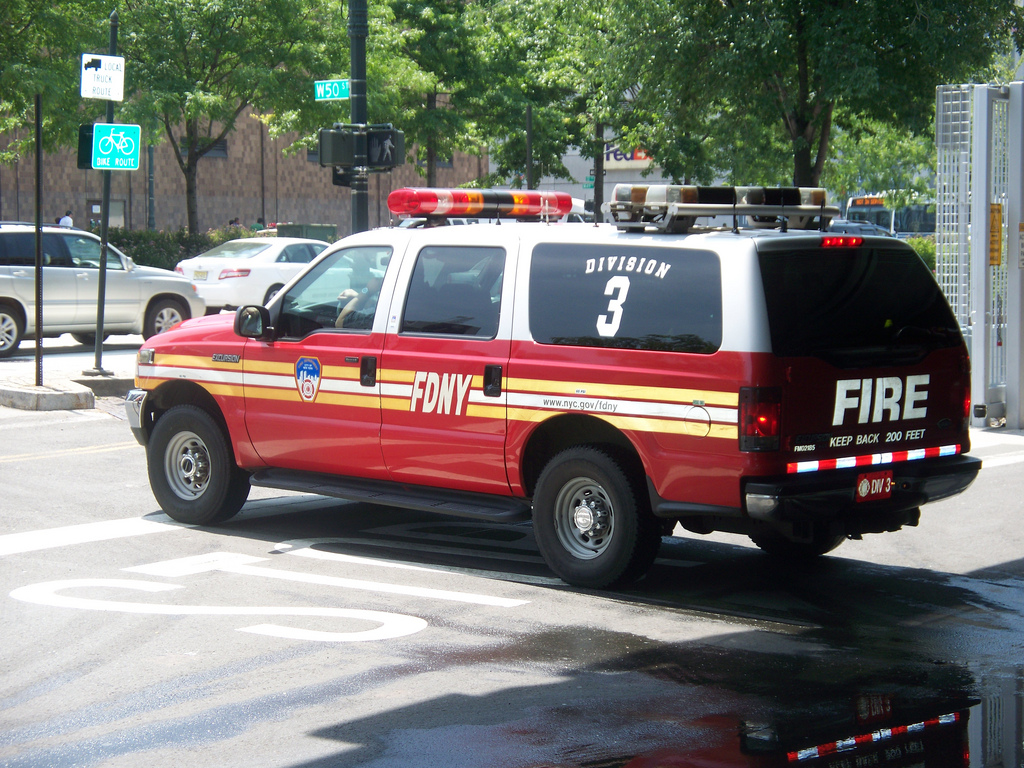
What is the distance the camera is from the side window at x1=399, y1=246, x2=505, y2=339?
7410mm

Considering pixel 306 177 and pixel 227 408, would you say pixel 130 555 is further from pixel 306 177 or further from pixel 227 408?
pixel 306 177

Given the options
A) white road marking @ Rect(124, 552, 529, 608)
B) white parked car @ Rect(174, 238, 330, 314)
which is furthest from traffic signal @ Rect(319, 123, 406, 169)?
A: white road marking @ Rect(124, 552, 529, 608)

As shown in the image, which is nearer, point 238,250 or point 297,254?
point 238,250

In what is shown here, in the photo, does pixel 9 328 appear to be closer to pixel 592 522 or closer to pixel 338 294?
pixel 338 294

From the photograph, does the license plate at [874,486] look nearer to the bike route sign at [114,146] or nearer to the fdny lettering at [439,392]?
the fdny lettering at [439,392]

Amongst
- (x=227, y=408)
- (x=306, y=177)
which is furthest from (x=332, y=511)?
(x=306, y=177)

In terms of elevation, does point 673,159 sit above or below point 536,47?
below

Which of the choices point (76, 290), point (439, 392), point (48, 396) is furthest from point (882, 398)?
point (76, 290)

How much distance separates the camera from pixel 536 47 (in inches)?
1372

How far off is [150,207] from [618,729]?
42772 millimetres

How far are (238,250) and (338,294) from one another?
54.3 ft

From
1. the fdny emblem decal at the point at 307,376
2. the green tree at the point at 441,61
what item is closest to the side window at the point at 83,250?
the fdny emblem decal at the point at 307,376

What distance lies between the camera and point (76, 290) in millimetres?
18875

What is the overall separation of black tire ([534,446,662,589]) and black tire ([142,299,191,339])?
45.0ft
